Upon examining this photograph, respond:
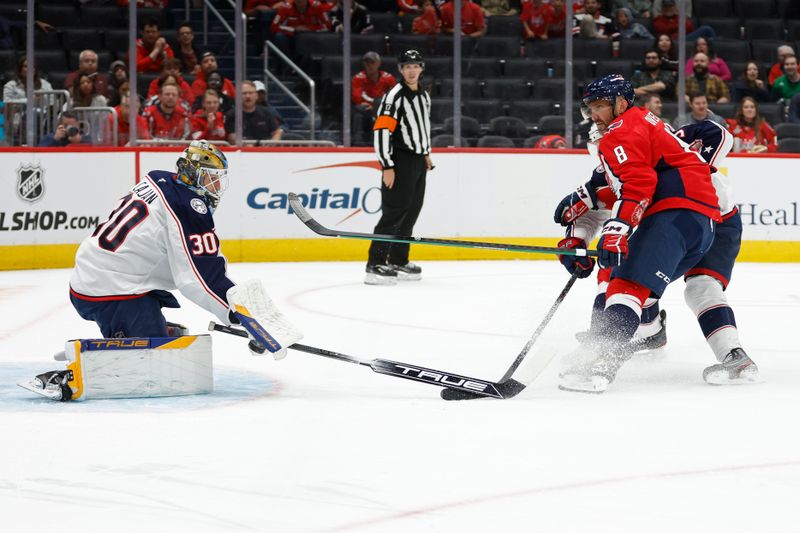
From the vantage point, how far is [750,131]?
8727 mm

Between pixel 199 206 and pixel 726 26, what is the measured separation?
6.71 m

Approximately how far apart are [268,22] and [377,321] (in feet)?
11.9

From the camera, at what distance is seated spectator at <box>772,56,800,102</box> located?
29.7 feet

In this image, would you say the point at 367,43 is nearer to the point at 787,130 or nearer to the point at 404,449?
the point at 787,130

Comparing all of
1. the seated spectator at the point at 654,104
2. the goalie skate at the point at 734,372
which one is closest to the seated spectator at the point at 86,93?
the seated spectator at the point at 654,104

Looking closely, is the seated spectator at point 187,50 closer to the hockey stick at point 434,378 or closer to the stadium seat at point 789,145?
the stadium seat at point 789,145

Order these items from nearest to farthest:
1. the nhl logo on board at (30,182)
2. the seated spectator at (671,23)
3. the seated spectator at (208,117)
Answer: the nhl logo on board at (30,182) < the seated spectator at (208,117) < the seated spectator at (671,23)

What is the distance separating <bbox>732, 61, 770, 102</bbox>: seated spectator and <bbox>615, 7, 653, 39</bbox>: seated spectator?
29.6 inches

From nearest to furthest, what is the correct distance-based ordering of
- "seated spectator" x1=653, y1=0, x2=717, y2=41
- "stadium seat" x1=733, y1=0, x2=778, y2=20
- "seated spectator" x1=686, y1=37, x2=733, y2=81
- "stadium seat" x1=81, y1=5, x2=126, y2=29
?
"stadium seat" x1=81, y1=5, x2=126, y2=29 → "seated spectator" x1=653, y1=0, x2=717, y2=41 → "seated spectator" x1=686, y1=37, x2=733, y2=81 → "stadium seat" x1=733, y1=0, x2=778, y2=20

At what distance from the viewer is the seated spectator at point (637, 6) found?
9.09m

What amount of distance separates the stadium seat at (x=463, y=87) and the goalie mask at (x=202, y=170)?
4.94 m

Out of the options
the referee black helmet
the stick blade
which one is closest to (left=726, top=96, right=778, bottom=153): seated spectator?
the referee black helmet

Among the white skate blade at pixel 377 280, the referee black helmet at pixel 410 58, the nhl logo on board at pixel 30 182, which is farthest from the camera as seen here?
the nhl logo on board at pixel 30 182

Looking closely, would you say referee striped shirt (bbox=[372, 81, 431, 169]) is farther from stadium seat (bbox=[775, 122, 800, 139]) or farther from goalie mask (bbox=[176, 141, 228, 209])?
goalie mask (bbox=[176, 141, 228, 209])
